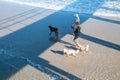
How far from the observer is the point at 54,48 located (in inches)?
471

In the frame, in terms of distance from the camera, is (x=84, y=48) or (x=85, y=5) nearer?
(x=84, y=48)

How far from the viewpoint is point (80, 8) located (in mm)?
19047

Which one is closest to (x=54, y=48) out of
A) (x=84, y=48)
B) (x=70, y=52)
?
(x=70, y=52)

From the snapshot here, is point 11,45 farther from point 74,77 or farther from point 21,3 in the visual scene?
point 21,3

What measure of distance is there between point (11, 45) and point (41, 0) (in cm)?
1062

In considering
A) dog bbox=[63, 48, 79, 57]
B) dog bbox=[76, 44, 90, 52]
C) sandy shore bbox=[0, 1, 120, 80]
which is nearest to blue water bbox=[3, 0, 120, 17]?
sandy shore bbox=[0, 1, 120, 80]

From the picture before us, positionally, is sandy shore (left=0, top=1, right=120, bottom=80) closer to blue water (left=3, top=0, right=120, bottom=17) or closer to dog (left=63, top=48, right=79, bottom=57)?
dog (left=63, top=48, right=79, bottom=57)

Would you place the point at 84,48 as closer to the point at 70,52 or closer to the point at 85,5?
the point at 70,52

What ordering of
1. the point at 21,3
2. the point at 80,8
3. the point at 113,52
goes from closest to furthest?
the point at 113,52
the point at 80,8
the point at 21,3

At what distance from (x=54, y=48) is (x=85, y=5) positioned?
907 centimetres

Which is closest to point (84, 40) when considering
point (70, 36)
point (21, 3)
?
point (70, 36)

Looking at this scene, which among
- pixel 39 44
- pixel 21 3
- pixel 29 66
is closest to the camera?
pixel 29 66

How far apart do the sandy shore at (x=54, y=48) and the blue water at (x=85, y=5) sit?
1.22m

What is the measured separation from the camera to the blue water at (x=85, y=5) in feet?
59.2
